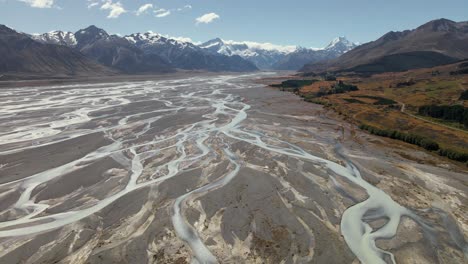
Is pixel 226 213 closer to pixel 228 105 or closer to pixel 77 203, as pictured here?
pixel 77 203

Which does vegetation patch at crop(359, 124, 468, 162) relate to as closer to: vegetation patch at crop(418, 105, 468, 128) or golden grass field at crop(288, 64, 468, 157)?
golden grass field at crop(288, 64, 468, 157)

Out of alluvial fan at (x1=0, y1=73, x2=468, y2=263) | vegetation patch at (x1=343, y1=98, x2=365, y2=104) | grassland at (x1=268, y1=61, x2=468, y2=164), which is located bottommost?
vegetation patch at (x1=343, y1=98, x2=365, y2=104)

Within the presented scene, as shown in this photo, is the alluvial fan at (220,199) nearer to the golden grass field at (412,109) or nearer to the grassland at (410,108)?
the grassland at (410,108)

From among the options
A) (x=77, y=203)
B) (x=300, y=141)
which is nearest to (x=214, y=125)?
(x=300, y=141)

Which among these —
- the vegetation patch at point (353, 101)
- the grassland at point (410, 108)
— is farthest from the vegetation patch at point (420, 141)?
the vegetation patch at point (353, 101)

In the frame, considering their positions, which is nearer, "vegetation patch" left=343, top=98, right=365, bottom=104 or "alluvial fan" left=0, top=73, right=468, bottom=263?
"alluvial fan" left=0, top=73, right=468, bottom=263

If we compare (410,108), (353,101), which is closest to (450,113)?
(410,108)

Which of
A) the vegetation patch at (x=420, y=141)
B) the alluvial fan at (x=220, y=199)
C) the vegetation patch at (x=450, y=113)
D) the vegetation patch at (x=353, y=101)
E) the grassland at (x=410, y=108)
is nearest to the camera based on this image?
the alluvial fan at (x=220, y=199)

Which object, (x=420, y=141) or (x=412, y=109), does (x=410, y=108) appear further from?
(x=420, y=141)

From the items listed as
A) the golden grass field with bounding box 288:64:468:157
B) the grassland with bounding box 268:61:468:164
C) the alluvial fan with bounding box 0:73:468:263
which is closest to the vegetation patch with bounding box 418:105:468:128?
the grassland with bounding box 268:61:468:164
